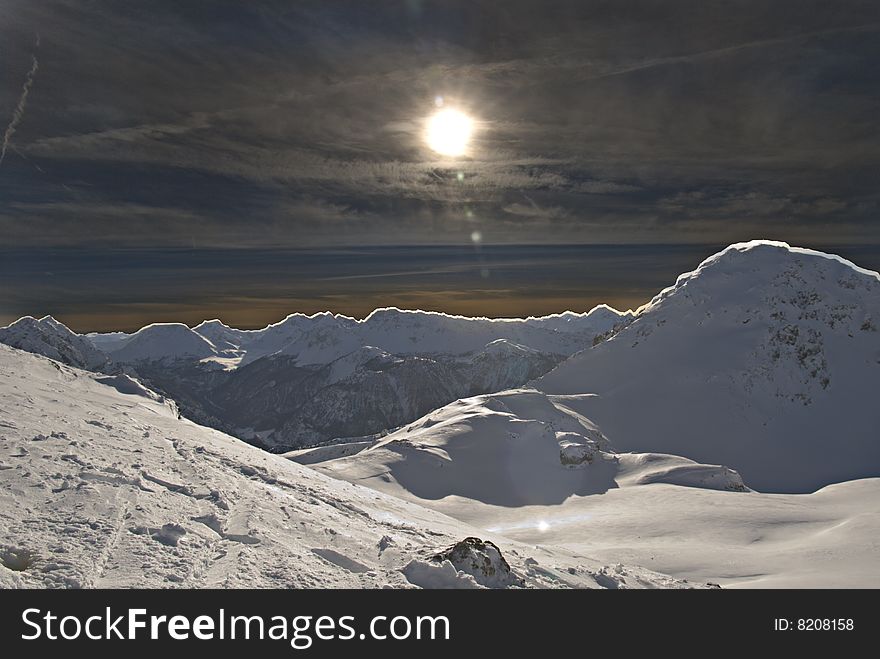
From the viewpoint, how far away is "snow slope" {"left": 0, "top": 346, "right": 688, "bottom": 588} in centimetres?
1438

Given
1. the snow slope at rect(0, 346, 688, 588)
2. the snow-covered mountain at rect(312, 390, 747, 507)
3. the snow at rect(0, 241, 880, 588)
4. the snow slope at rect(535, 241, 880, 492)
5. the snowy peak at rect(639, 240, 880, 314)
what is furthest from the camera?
the snowy peak at rect(639, 240, 880, 314)

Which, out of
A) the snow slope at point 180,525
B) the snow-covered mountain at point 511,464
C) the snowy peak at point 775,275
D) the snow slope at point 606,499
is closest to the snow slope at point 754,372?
the snowy peak at point 775,275

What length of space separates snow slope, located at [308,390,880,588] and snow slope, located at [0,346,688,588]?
16414 millimetres

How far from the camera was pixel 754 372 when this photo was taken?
12319cm

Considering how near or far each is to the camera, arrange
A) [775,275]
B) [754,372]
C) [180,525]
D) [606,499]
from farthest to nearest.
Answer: [775,275] → [754,372] → [606,499] → [180,525]

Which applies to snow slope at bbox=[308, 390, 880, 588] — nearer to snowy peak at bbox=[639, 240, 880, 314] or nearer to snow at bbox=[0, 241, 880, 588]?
snow at bbox=[0, 241, 880, 588]

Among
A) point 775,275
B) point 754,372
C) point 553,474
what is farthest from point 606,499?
point 775,275

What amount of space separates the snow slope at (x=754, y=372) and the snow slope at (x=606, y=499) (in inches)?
605

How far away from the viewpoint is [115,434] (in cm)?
2528

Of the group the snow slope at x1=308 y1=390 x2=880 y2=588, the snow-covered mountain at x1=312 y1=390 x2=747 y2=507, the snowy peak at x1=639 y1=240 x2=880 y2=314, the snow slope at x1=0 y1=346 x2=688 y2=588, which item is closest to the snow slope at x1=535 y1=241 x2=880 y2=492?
the snowy peak at x1=639 y1=240 x2=880 y2=314

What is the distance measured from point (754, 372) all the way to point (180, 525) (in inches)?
5073

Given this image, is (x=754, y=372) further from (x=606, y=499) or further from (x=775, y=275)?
(x=606, y=499)

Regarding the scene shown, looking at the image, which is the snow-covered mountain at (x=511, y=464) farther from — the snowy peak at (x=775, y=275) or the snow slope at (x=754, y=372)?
the snowy peak at (x=775, y=275)
